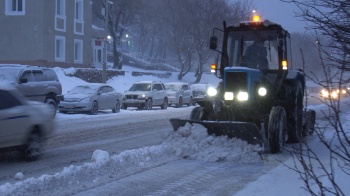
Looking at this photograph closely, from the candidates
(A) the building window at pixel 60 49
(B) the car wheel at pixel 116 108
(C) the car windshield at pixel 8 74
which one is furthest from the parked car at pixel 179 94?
(C) the car windshield at pixel 8 74

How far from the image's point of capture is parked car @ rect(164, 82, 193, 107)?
3447 centimetres

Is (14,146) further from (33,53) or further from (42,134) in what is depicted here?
(33,53)

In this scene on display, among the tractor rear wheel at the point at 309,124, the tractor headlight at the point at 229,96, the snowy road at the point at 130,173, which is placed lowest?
the snowy road at the point at 130,173

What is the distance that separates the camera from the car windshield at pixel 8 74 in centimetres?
2050

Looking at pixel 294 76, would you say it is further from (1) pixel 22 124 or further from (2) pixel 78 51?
(2) pixel 78 51

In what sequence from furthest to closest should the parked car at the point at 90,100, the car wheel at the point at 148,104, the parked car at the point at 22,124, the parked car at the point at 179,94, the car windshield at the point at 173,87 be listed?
1. the car windshield at the point at 173,87
2. the parked car at the point at 179,94
3. the car wheel at the point at 148,104
4. the parked car at the point at 90,100
5. the parked car at the point at 22,124

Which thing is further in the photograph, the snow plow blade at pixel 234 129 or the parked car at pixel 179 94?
the parked car at pixel 179 94

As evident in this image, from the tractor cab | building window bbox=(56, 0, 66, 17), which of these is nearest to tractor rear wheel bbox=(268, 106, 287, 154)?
the tractor cab

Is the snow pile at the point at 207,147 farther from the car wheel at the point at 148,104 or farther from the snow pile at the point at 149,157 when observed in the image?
the car wheel at the point at 148,104

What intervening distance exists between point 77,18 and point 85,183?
36.7 metres

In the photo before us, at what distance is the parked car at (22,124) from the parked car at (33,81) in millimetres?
8674

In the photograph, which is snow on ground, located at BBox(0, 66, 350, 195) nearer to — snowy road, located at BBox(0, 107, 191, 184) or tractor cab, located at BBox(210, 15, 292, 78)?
snowy road, located at BBox(0, 107, 191, 184)

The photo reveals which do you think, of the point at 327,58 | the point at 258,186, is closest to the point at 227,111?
the point at 258,186

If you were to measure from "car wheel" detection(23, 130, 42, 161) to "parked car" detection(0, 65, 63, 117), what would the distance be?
29.1 ft
